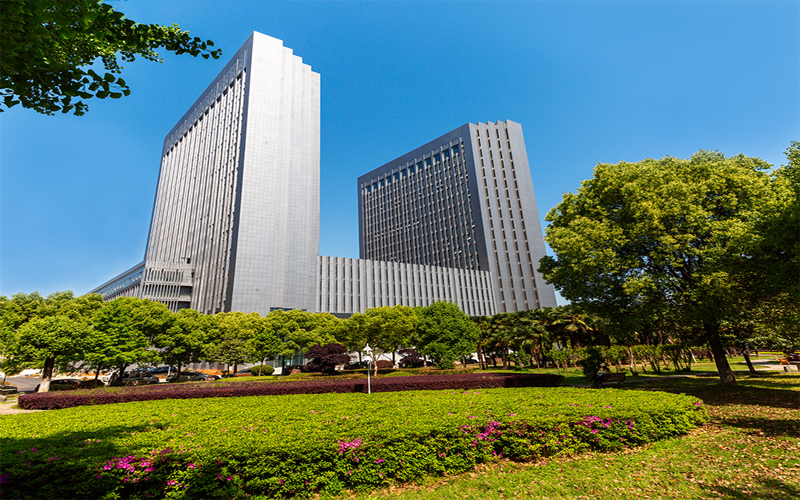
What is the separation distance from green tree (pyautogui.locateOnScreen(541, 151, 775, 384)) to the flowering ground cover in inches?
308

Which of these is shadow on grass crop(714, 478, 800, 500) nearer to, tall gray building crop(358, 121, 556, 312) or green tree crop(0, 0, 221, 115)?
green tree crop(0, 0, 221, 115)

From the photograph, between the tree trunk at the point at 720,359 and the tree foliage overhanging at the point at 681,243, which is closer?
the tree foliage overhanging at the point at 681,243

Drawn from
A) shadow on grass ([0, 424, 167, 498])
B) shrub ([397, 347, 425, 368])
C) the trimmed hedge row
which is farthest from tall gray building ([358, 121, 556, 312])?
shadow on grass ([0, 424, 167, 498])

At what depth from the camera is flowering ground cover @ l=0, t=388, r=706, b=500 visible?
694 cm

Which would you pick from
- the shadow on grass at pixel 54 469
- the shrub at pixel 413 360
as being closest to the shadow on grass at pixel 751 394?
the shadow on grass at pixel 54 469

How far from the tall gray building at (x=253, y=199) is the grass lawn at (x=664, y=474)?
2598 inches

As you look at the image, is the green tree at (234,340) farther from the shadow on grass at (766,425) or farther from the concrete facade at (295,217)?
the shadow on grass at (766,425)

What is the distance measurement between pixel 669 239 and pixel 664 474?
13.1m

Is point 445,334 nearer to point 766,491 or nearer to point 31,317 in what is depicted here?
point 766,491

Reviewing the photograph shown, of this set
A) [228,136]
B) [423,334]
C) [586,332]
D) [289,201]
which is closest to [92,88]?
[423,334]

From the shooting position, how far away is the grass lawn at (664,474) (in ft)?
22.8

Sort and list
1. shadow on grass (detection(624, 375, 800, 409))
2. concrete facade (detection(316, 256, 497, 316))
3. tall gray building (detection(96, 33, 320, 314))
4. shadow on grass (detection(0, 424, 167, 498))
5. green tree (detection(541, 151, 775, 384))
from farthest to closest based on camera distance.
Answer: concrete facade (detection(316, 256, 497, 316))
tall gray building (detection(96, 33, 320, 314))
green tree (detection(541, 151, 775, 384))
shadow on grass (detection(624, 375, 800, 409))
shadow on grass (detection(0, 424, 167, 498))

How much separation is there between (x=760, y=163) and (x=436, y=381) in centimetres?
2248

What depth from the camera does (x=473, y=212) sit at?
100625 mm
